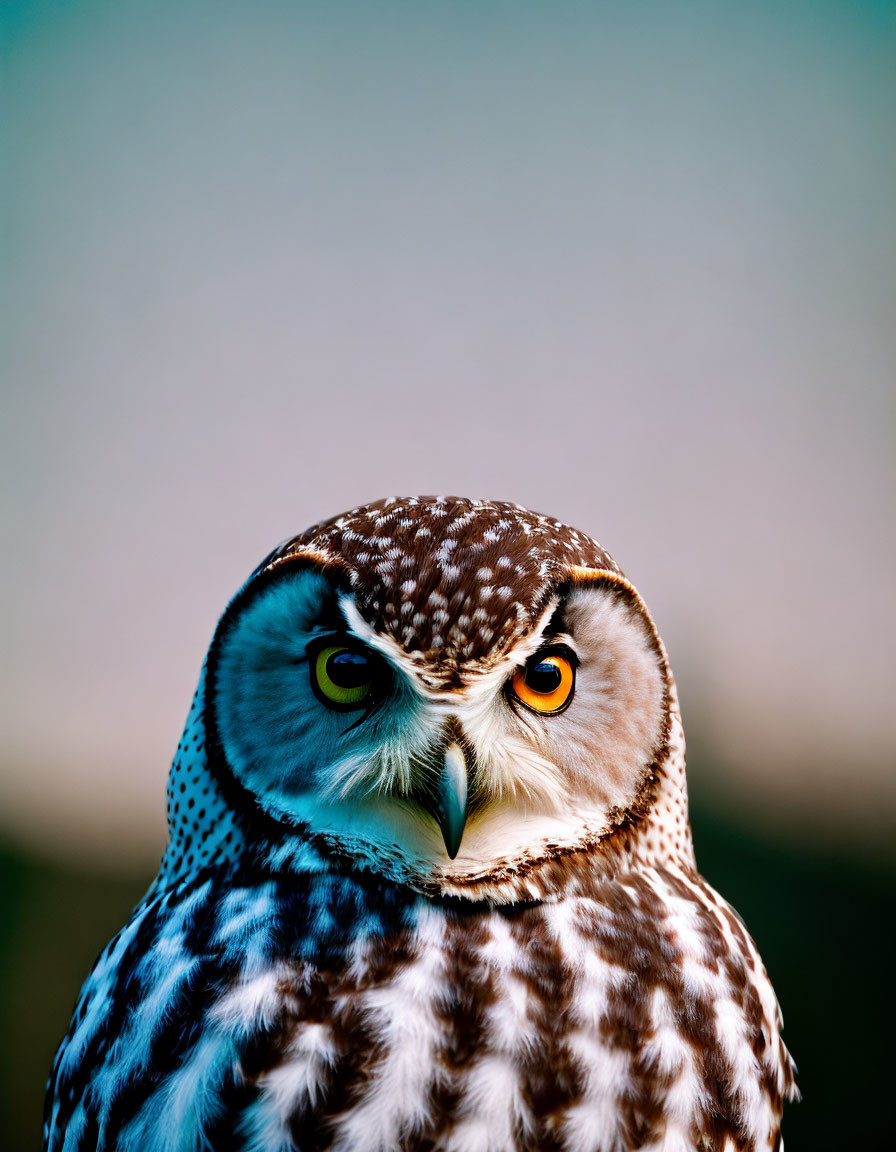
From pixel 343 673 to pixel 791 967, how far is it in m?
5.36

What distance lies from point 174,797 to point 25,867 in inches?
181

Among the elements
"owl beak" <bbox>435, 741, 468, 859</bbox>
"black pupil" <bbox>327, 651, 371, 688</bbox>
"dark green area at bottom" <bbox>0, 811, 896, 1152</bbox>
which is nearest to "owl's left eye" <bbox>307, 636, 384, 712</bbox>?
"black pupil" <bbox>327, 651, 371, 688</bbox>

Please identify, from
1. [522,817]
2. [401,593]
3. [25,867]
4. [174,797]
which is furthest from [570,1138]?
[25,867]

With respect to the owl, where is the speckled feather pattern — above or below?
above

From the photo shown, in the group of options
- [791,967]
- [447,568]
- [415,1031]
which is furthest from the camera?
[791,967]

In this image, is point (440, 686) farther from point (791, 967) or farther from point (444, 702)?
point (791, 967)

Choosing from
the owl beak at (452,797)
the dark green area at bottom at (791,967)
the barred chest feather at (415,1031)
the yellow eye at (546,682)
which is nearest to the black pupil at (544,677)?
the yellow eye at (546,682)

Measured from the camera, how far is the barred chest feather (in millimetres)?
990

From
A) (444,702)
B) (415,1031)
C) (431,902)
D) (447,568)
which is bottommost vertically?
(415,1031)

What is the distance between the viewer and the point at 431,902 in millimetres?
1113

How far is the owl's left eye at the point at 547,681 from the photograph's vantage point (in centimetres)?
116

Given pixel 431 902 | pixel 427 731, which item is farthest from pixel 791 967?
pixel 427 731

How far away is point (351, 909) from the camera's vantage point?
110 centimetres

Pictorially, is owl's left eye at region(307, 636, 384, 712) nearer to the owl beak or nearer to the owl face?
the owl face
